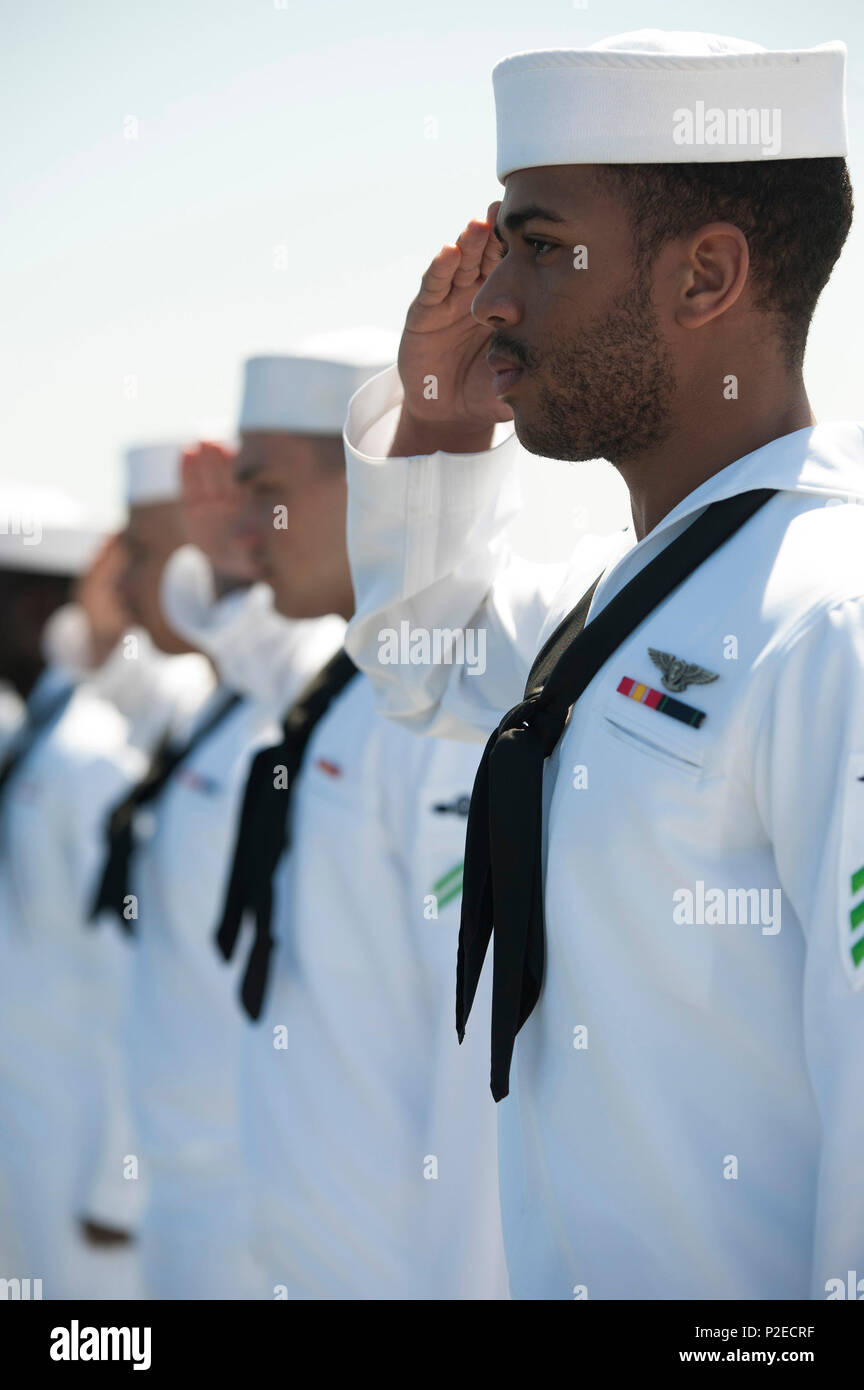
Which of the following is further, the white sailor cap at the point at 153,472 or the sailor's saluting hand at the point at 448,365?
the white sailor cap at the point at 153,472

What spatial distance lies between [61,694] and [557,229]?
5.25m

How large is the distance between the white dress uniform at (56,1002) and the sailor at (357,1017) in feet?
6.50

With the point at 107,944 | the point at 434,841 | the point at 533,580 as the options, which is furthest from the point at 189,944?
the point at 533,580

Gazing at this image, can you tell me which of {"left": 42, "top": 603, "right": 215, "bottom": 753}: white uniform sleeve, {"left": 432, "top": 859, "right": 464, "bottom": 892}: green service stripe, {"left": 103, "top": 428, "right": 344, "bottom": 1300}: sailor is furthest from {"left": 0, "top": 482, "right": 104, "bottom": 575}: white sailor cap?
{"left": 432, "top": 859, "right": 464, "bottom": 892}: green service stripe

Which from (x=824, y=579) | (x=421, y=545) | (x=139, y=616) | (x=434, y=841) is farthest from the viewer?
(x=139, y=616)

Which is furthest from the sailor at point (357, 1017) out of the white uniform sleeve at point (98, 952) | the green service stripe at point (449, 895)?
the white uniform sleeve at point (98, 952)

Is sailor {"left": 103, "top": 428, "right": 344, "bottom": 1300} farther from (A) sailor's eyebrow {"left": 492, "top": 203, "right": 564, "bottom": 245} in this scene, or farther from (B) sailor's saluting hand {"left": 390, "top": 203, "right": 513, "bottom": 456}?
(A) sailor's eyebrow {"left": 492, "top": 203, "right": 564, "bottom": 245}

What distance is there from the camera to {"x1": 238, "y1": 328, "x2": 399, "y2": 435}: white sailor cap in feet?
15.6

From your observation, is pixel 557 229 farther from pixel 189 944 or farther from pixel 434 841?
pixel 189 944

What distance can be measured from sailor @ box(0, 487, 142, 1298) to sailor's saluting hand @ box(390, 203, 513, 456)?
11.6ft

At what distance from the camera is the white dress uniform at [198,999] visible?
486 centimetres

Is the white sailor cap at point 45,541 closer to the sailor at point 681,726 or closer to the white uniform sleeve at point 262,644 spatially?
the white uniform sleeve at point 262,644
